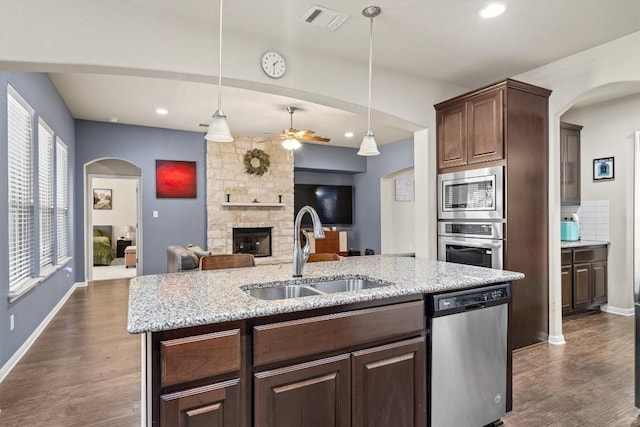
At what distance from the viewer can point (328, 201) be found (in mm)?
9047

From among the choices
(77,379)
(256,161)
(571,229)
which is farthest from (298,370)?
(256,161)

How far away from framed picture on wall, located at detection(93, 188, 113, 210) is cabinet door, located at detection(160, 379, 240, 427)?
411 inches

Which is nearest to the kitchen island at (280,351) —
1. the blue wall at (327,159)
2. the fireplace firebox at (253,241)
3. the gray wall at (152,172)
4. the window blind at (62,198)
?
the window blind at (62,198)

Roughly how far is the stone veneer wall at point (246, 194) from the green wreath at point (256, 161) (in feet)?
0.26

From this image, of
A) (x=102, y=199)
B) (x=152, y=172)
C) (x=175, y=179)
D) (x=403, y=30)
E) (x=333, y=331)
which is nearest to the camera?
(x=333, y=331)

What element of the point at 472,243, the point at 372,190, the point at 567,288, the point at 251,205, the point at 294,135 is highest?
the point at 294,135

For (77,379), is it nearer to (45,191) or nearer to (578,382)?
(45,191)

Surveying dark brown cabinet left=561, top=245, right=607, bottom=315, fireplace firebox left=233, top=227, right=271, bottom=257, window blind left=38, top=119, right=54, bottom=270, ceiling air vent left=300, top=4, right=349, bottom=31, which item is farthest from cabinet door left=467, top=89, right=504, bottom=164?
fireplace firebox left=233, top=227, right=271, bottom=257

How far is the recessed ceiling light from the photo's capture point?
2.54 metres

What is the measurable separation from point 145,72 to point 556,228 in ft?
12.7

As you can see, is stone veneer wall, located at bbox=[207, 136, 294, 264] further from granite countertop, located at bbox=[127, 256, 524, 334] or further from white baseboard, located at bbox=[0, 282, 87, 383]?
granite countertop, located at bbox=[127, 256, 524, 334]

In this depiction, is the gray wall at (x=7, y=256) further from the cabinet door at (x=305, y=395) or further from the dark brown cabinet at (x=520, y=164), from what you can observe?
the dark brown cabinet at (x=520, y=164)

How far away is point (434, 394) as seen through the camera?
1.84m

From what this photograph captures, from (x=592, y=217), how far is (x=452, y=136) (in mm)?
2606
